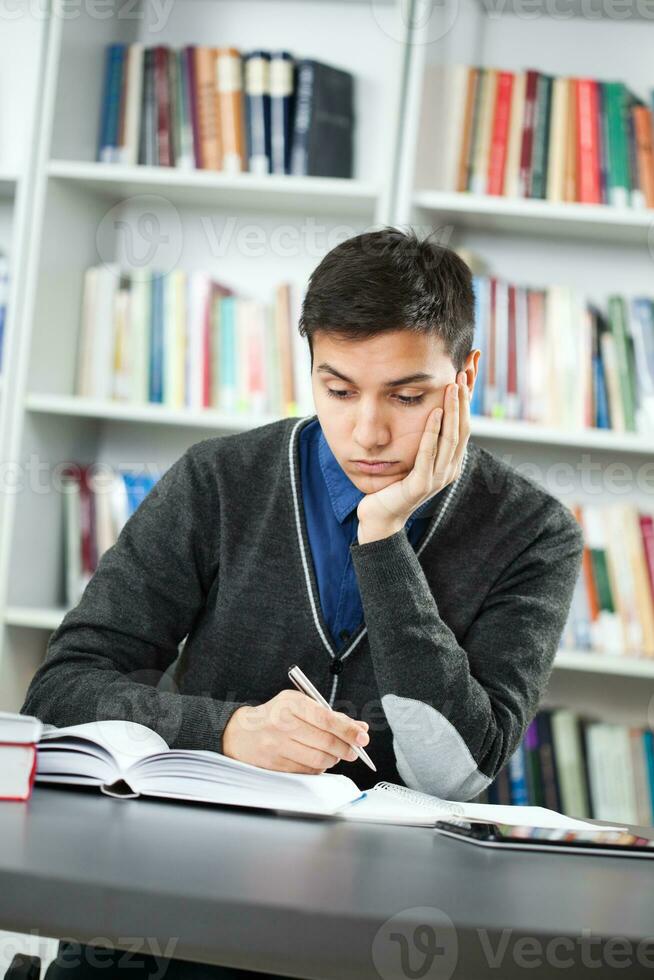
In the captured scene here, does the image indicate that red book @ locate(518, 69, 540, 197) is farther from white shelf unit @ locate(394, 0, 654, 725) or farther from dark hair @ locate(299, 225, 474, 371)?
dark hair @ locate(299, 225, 474, 371)

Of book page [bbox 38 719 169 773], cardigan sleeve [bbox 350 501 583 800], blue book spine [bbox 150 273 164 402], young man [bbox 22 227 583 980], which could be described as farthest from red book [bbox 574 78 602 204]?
book page [bbox 38 719 169 773]

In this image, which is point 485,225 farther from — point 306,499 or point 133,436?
point 306,499

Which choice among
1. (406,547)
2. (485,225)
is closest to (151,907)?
(406,547)

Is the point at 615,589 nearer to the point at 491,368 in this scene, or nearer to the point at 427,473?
the point at 491,368

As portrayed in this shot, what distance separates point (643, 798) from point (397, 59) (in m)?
1.56

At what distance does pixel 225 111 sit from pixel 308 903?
2040mm

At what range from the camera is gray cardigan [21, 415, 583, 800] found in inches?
45.8

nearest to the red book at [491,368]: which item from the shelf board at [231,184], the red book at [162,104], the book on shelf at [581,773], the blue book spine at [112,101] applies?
the shelf board at [231,184]

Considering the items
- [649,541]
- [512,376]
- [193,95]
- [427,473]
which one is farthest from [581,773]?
[193,95]

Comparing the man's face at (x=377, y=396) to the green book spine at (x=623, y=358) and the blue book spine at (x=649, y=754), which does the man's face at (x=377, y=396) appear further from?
the blue book spine at (x=649, y=754)

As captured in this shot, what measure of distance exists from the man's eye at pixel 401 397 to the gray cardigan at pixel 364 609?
5.8 inches

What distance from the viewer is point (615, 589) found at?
2242mm

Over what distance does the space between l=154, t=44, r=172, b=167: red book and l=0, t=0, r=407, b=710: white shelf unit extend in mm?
79

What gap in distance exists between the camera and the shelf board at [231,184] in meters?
2.28
